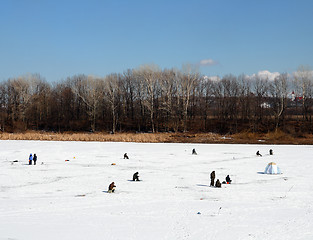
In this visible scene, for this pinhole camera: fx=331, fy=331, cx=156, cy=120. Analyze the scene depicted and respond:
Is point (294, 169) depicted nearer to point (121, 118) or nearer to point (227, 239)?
point (227, 239)

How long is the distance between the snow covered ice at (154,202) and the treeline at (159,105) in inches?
1458

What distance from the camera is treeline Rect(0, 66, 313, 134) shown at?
6081 cm

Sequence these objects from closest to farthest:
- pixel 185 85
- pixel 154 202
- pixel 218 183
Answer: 1. pixel 154 202
2. pixel 218 183
3. pixel 185 85

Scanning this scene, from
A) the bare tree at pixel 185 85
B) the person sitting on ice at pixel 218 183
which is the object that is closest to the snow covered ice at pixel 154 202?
the person sitting on ice at pixel 218 183

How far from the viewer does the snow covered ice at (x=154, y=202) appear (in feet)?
34.0

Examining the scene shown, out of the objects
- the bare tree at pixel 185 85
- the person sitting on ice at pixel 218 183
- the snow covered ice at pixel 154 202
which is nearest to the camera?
the snow covered ice at pixel 154 202

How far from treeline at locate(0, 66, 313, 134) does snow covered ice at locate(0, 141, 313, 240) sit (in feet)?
121

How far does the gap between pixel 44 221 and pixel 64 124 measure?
205ft

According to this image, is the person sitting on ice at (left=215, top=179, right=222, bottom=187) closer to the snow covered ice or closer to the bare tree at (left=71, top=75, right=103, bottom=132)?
the snow covered ice

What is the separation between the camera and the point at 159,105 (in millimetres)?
66875

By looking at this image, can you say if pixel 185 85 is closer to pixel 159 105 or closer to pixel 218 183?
pixel 159 105

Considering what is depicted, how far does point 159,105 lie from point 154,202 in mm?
53380

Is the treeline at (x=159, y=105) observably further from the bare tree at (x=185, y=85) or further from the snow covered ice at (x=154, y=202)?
the snow covered ice at (x=154, y=202)

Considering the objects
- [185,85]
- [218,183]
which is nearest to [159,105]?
[185,85]
